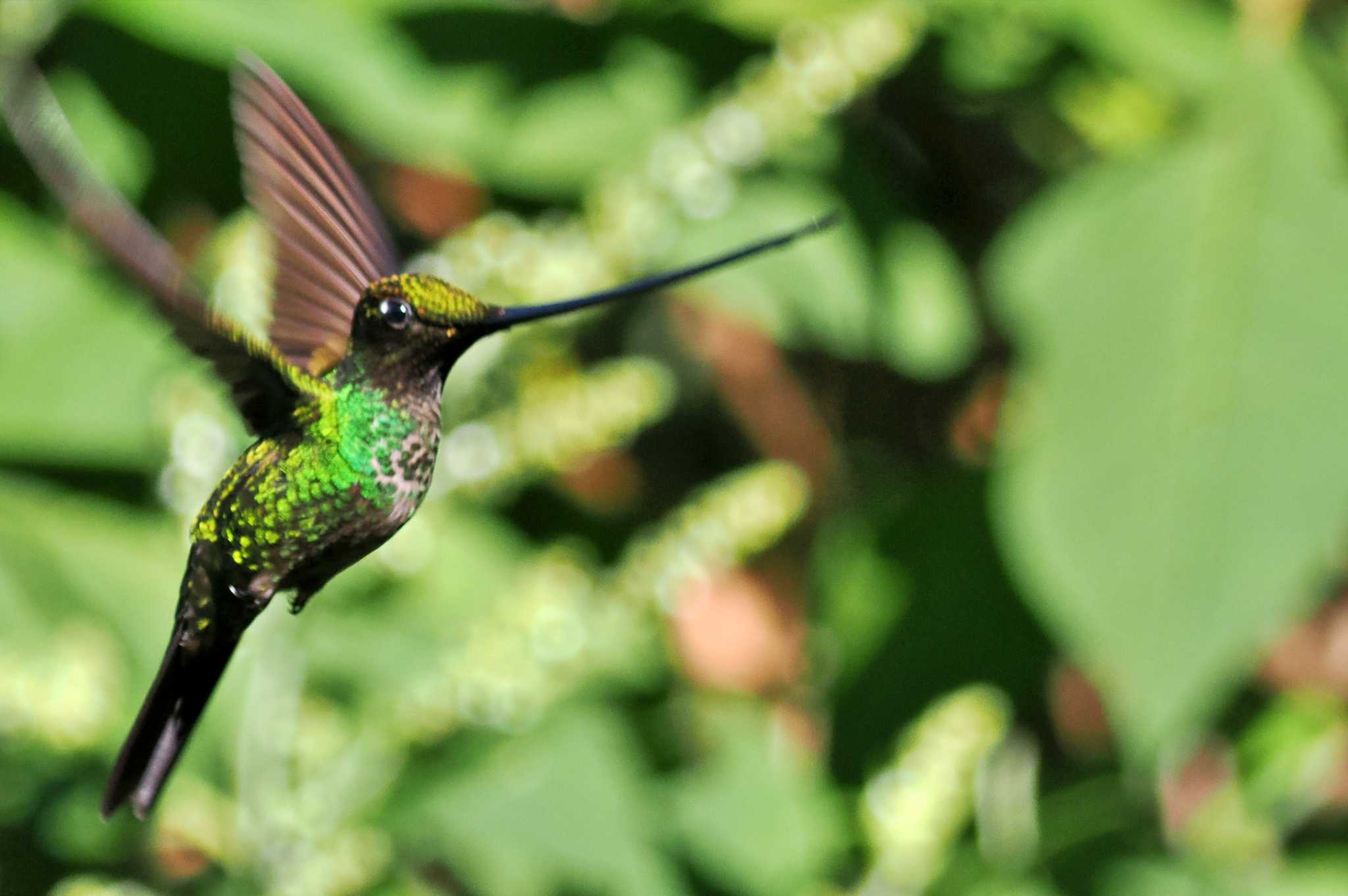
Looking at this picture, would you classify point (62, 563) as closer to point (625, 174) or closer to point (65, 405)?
point (65, 405)

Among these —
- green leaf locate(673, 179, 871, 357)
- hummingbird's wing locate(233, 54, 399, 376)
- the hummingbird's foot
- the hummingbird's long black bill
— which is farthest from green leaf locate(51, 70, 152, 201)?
the hummingbird's long black bill

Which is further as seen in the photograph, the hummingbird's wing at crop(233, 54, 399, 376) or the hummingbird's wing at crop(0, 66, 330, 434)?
the hummingbird's wing at crop(233, 54, 399, 376)

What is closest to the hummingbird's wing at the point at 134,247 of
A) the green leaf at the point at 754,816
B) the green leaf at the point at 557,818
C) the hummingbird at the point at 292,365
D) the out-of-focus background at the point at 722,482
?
the hummingbird at the point at 292,365

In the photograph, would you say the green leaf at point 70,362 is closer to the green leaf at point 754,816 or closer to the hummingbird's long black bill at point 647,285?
the green leaf at point 754,816

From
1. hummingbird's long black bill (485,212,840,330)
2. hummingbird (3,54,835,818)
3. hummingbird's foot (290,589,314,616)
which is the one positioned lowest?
hummingbird's foot (290,589,314,616)

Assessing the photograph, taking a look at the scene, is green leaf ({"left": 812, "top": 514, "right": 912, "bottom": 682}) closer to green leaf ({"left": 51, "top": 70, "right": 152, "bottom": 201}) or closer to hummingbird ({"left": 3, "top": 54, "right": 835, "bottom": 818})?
green leaf ({"left": 51, "top": 70, "right": 152, "bottom": 201})

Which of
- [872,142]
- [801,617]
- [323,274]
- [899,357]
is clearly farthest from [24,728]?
[801,617]
